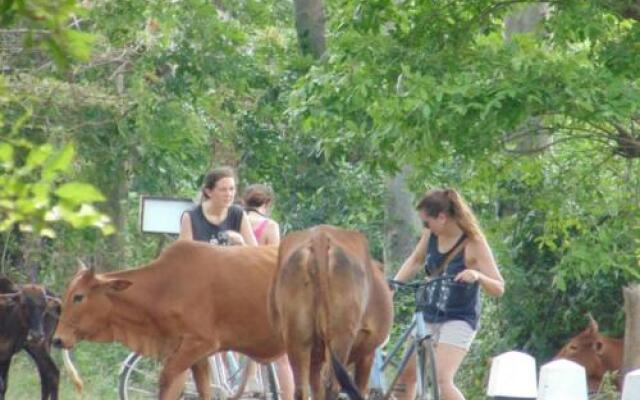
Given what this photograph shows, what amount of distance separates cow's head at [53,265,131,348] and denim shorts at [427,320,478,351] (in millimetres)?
2319

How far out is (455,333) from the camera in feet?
40.1

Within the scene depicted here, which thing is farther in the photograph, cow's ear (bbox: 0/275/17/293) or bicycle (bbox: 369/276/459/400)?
cow's ear (bbox: 0/275/17/293)

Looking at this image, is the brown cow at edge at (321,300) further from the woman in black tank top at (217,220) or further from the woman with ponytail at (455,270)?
the woman in black tank top at (217,220)

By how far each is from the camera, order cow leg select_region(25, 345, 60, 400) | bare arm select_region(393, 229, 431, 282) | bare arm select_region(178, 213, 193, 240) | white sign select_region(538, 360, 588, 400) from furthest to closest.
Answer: cow leg select_region(25, 345, 60, 400), bare arm select_region(178, 213, 193, 240), bare arm select_region(393, 229, 431, 282), white sign select_region(538, 360, 588, 400)

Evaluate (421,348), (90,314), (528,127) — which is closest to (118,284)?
(90,314)

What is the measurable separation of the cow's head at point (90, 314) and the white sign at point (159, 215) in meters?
4.87

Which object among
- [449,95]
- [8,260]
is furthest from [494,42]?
[8,260]

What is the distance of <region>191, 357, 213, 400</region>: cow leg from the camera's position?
13414 millimetres

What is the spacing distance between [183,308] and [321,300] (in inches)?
63.5

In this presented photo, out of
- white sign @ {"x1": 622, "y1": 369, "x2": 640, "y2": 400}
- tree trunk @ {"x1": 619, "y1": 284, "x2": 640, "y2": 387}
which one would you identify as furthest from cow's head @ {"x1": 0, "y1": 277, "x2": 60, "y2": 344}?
white sign @ {"x1": 622, "y1": 369, "x2": 640, "y2": 400}

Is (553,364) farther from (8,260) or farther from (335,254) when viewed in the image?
(8,260)

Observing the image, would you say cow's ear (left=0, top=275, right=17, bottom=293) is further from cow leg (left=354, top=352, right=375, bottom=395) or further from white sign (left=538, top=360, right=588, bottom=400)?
white sign (left=538, top=360, right=588, bottom=400)

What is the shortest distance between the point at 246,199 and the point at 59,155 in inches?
434

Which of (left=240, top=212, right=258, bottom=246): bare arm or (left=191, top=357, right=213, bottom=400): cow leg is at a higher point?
(left=240, top=212, right=258, bottom=246): bare arm
